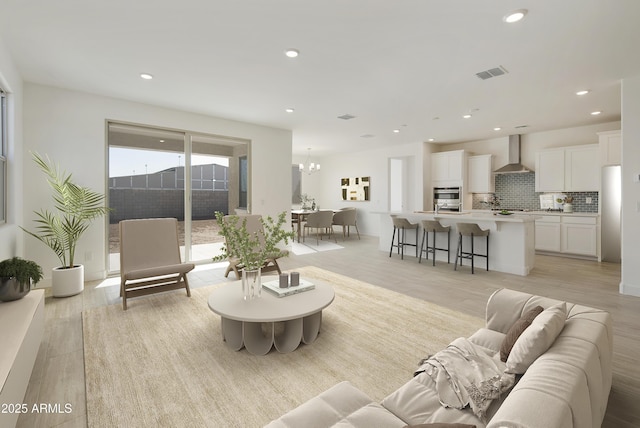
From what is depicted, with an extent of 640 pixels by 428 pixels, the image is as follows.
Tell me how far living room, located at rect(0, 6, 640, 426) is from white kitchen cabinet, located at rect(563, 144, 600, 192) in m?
0.49

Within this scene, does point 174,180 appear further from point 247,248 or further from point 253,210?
point 247,248

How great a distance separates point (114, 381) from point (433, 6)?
3.75m

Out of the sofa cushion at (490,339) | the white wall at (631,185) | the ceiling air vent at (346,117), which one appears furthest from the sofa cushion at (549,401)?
the ceiling air vent at (346,117)

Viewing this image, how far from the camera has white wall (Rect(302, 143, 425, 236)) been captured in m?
8.72

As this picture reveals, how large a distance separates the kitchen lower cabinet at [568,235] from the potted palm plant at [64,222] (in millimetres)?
8293

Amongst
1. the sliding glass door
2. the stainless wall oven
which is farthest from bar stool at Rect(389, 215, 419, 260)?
the sliding glass door

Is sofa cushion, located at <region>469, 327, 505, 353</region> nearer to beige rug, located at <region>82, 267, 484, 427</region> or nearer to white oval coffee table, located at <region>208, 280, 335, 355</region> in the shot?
beige rug, located at <region>82, 267, 484, 427</region>

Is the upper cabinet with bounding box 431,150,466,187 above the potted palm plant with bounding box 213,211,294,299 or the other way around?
above

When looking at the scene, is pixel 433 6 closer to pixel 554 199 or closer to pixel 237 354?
pixel 237 354

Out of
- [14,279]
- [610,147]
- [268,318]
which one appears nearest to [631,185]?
[610,147]

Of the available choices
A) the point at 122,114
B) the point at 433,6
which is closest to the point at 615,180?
the point at 433,6

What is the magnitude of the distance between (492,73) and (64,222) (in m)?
6.07

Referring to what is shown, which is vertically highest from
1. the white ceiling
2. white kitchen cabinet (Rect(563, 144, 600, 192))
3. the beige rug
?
the white ceiling

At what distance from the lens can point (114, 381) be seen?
83.8 inches
